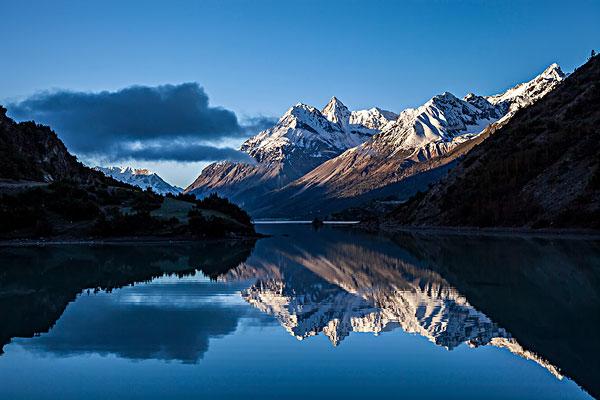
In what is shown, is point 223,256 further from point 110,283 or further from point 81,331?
point 81,331

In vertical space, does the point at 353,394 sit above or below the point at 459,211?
below

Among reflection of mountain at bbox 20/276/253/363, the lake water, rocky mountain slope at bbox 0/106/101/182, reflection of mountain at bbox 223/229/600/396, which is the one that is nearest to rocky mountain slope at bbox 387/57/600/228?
reflection of mountain at bbox 223/229/600/396

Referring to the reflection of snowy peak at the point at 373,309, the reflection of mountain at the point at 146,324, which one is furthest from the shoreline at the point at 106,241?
the reflection of snowy peak at the point at 373,309

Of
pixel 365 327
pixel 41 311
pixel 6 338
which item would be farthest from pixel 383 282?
pixel 6 338

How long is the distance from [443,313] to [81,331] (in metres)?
11.0

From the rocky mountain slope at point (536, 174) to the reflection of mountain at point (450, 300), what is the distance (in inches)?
1659

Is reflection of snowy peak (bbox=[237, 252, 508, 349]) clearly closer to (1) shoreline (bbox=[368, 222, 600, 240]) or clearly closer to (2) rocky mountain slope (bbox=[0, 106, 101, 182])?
(1) shoreline (bbox=[368, 222, 600, 240])


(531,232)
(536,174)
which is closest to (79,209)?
(531,232)

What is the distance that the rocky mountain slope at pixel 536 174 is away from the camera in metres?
79.6

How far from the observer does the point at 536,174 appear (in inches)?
3664

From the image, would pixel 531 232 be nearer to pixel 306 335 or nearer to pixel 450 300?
pixel 450 300

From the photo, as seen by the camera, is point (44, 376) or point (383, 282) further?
point (383, 282)

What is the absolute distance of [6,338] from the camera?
A: 54.6 feet

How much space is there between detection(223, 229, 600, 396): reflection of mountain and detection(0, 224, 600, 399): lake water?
0.07 m
